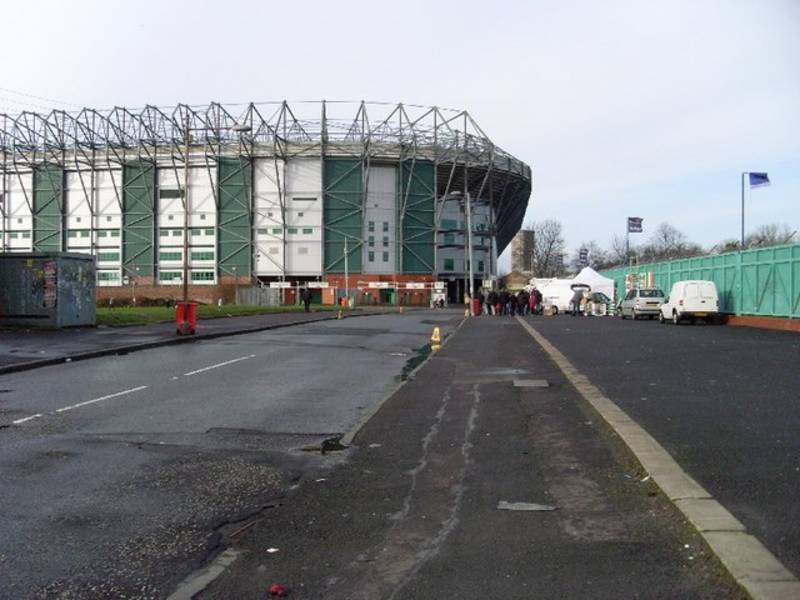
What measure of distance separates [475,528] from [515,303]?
145 feet

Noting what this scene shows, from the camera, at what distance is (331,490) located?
19.8ft

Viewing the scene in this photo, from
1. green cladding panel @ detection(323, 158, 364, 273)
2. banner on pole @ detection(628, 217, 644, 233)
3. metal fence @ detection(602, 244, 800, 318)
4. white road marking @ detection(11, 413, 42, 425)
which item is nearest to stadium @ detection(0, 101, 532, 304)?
green cladding panel @ detection(323, 158, 364, 273)

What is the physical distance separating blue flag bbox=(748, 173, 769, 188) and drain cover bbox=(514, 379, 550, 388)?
40.8 metres

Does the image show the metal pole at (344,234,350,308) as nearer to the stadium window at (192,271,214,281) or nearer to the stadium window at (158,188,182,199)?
the stadium window at (192,271,214,281)

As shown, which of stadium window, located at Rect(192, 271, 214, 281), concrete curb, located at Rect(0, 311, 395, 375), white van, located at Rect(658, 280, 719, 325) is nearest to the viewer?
concrete curb, located at Rect(0, 311, 395, 375)

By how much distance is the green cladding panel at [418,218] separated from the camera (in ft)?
270

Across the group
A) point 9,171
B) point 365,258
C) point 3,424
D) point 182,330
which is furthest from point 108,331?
point 9,171

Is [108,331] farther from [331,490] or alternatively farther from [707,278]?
[707,278]

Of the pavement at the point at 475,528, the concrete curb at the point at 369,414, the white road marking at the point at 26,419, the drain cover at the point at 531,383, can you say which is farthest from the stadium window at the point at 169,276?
the pavement at the point at 475,528

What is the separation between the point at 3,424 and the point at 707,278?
30.5 meters

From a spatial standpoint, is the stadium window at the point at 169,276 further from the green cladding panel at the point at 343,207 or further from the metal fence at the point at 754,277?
the metal fence at the point at 754,277

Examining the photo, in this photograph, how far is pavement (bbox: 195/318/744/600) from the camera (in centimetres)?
399

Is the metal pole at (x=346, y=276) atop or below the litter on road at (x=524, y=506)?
atop

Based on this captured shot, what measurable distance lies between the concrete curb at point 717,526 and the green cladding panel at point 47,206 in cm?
8812
